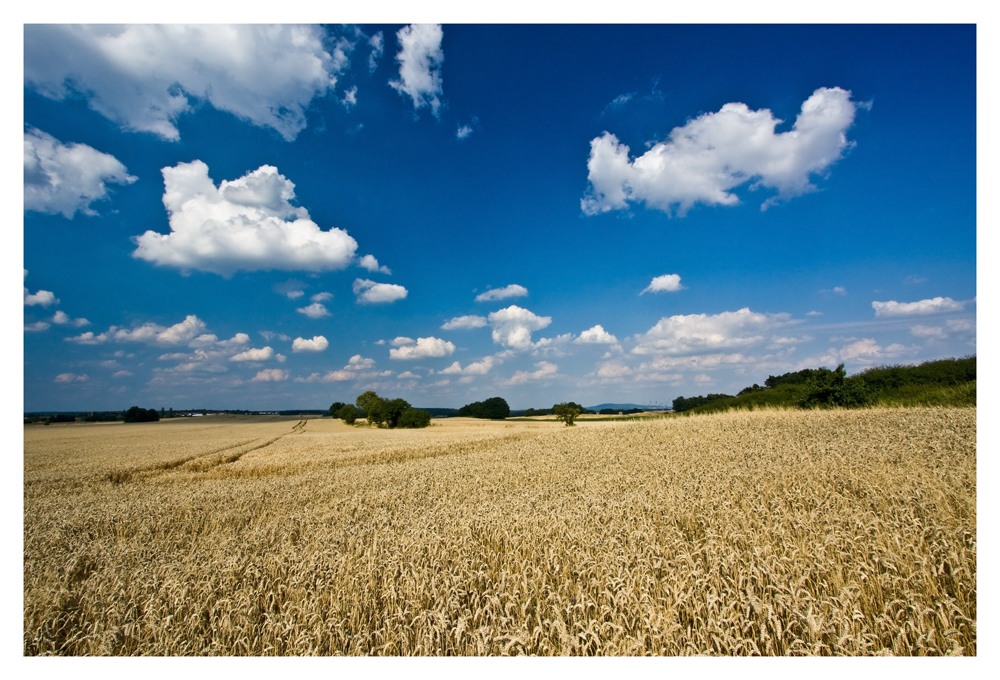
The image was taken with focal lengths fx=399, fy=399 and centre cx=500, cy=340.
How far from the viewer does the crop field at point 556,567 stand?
9.68 ft

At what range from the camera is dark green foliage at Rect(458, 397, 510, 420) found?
75.2m

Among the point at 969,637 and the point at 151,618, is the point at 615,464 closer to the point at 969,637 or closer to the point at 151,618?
the point at 969,637

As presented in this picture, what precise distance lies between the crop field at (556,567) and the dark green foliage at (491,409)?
Result: 6766 cm

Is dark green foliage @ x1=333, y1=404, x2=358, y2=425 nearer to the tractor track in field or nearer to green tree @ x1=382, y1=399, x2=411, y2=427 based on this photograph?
green tree @ x1=382, y1=399, x2=411, y2=427

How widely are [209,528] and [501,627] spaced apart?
20.2ft

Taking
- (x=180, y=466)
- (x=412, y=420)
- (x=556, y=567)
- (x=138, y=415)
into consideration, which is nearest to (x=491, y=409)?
(x=412, y=420)

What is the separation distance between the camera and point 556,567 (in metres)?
3.89

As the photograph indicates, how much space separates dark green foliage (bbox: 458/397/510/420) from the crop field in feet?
222

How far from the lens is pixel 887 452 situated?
746 cm

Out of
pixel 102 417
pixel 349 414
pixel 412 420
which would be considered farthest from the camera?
pixel 349 414

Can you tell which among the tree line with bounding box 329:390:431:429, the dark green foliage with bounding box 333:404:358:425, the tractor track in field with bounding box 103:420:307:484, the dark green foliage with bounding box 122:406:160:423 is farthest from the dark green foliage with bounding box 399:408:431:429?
the tractor track in field with bounding box 103:420:307:484

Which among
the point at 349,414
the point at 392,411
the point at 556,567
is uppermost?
the point at 556,567

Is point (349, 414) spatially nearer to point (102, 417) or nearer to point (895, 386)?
point (102, 417)

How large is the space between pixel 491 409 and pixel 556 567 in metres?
72.2
